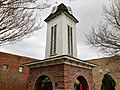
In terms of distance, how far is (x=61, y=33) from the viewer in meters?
15.4

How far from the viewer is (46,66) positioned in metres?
14.0

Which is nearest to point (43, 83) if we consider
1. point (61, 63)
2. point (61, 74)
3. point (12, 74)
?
point (61, 74)

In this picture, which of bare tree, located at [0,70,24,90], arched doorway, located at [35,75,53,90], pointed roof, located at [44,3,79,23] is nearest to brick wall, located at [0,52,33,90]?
bare tree, located at [0,70,24,90]

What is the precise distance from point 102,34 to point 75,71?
149 inches

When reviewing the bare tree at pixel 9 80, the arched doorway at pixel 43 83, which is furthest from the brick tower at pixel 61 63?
the bare tree at pixel 9 80

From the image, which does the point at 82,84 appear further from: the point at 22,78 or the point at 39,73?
the point at 22,78

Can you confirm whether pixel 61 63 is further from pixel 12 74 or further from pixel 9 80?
pixel 12 74

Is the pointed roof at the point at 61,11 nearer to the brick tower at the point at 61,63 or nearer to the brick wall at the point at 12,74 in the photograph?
the brick tower at the point at 61,63

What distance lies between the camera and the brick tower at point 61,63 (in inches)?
506

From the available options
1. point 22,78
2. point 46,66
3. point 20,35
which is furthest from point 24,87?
point 20,35

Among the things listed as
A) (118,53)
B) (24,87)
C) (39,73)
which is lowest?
(24,87)

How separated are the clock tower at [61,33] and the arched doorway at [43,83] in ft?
6.86

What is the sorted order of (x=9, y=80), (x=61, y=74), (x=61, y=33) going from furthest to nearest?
1. (x=9, y=80)
2. (x=61, y=33)
3. (x=61, y=74)

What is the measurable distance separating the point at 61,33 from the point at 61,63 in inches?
139
